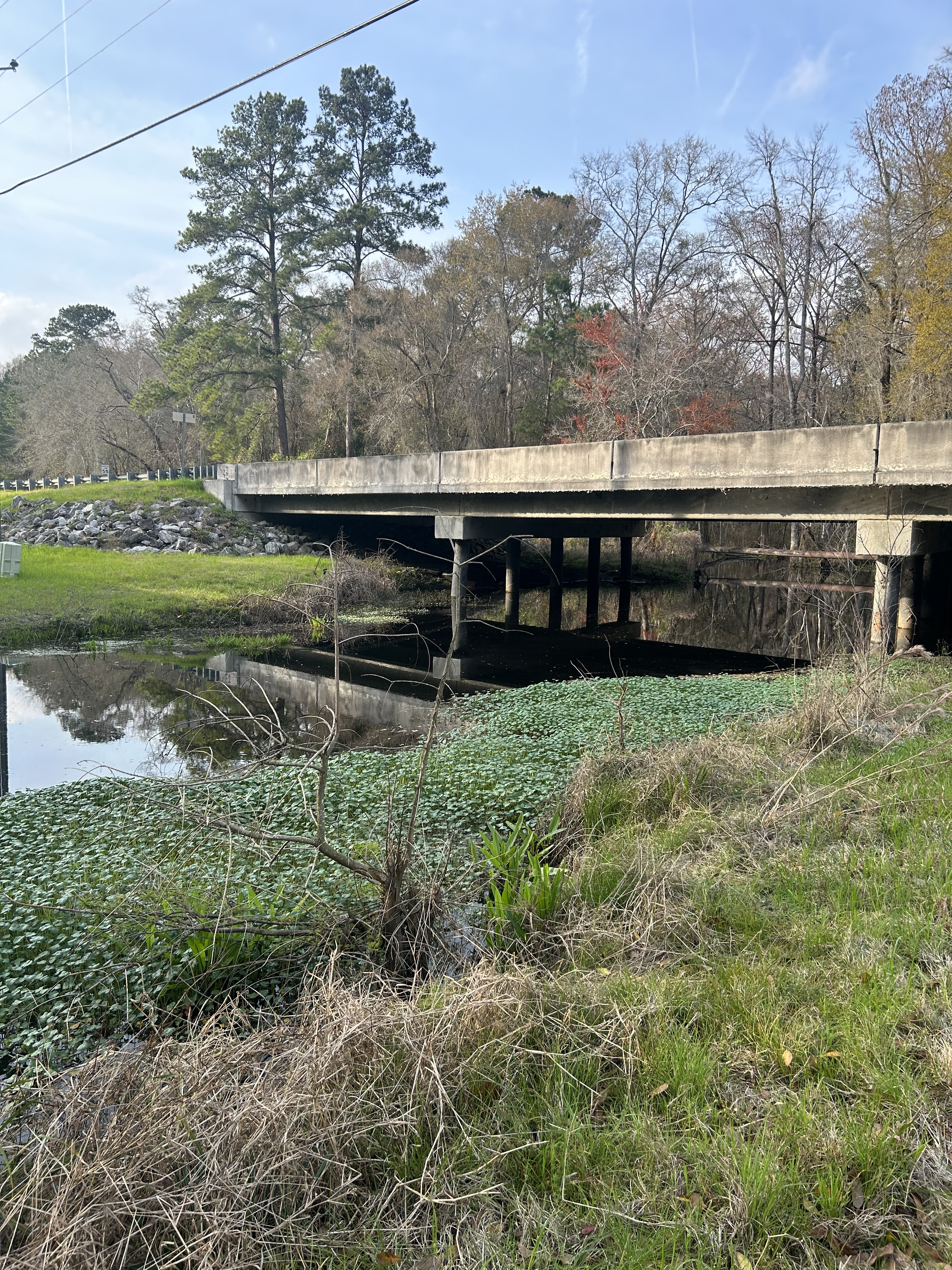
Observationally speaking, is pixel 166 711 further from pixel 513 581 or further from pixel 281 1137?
pixel 513 581

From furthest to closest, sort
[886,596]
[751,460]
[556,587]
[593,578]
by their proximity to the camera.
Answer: [556,587], [593,578], [751,460], [886,596]

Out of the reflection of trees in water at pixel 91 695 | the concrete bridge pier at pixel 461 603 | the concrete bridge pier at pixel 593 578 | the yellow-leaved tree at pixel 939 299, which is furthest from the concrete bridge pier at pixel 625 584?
the reflection of trees in water at pixel 91 695

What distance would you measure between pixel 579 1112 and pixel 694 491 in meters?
15.9

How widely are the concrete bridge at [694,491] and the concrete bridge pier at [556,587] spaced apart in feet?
0.84

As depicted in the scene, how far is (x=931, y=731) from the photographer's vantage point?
8.12 meters

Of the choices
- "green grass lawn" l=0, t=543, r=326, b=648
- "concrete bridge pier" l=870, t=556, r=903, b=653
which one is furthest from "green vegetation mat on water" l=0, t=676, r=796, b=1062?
"green grass lawn" l=0, t=543, r=326, b=648

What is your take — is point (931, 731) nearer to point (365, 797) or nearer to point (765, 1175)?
point (365, 797)

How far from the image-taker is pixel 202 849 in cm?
589

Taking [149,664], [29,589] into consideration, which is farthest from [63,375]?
[149,664]

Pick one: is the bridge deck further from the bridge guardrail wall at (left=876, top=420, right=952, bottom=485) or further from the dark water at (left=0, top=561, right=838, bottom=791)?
the dark water at (left=0, top=561, right=838, bottom=791)

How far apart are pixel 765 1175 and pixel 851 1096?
2.28 feet

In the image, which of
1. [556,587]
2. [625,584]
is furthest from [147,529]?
[625,584]

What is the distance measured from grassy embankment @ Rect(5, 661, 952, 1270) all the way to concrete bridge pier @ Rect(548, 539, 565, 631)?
65.0 ft

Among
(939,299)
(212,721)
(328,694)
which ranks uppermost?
(939,299)
